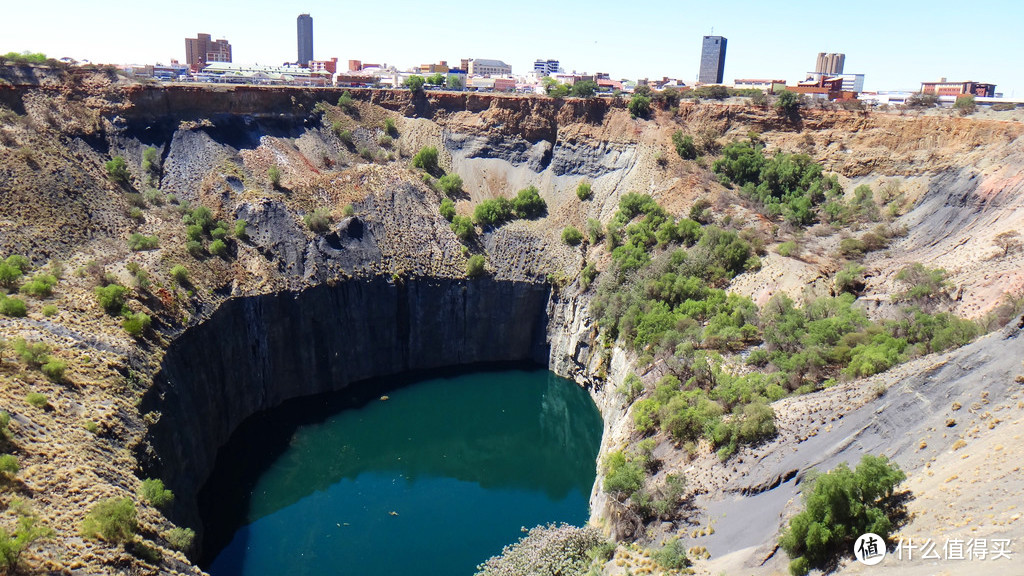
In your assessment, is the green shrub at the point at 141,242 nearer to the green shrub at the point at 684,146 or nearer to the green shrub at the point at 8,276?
the green shrub at the point at 8,276

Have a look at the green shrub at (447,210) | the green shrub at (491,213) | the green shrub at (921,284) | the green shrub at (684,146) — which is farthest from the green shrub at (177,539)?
the green shrub at (684,146)

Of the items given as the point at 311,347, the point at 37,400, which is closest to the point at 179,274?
the point at 311,347

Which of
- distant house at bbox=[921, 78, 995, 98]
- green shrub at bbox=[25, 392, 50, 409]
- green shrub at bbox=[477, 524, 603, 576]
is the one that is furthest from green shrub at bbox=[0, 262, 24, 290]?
distant house at bbox=[921, 78, 995, 98]

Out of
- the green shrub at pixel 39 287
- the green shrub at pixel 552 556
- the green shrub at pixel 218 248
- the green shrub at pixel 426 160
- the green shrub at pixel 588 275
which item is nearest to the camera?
the green shrub at pixel 552 556

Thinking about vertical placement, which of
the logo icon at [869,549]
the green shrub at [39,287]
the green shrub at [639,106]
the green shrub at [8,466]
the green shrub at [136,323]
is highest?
the green shrub at [639,106]

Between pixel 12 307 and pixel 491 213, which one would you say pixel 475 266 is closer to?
pixel 491 213

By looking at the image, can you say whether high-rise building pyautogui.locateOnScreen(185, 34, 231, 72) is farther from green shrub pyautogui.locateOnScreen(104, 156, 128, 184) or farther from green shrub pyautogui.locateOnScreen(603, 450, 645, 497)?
green shrub pyautogui.locateOnScreen(603, 450, 645, 497)

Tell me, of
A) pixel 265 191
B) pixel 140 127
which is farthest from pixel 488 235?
pixel 140 127
